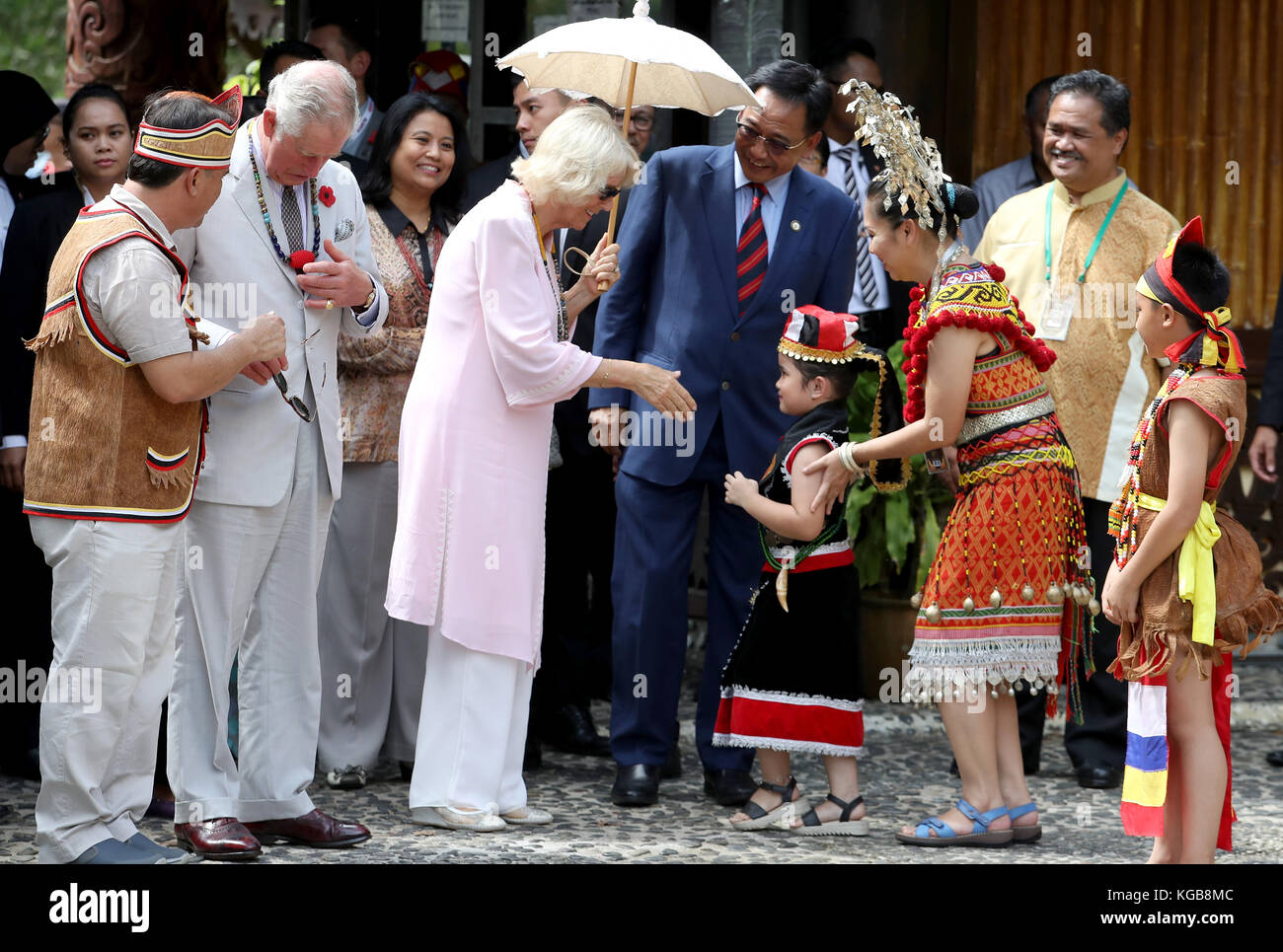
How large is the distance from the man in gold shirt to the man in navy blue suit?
81cm

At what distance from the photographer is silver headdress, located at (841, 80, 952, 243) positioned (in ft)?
15.1

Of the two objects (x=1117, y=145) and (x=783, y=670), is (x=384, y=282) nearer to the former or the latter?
(x=783, y=670)

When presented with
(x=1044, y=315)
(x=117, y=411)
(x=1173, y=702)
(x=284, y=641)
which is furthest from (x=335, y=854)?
(x=1044, y=315)

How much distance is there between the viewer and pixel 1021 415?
15.3 feet

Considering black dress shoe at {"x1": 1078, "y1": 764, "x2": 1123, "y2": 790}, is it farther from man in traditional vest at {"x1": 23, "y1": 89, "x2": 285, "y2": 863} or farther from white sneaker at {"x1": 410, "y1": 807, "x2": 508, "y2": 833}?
man in traditional vest at {"x1": 23, "y1": 89, "x2": 285, "y2": 863}

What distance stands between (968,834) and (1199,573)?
1071 mm

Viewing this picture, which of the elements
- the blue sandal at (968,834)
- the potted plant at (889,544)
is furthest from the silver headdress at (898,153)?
the potted plant at (889,544)

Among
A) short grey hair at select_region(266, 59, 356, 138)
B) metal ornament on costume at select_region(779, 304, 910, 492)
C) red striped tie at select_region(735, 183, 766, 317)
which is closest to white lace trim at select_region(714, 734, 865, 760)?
metal ornament on costume at select_region(779, 304, 910, 492)

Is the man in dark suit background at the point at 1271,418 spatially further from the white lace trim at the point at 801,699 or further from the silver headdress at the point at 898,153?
the white lace trim at the point at 801,699

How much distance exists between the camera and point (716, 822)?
196 inches

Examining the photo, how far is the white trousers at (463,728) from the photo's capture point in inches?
185

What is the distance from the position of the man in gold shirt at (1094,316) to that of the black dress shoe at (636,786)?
1.38 metres

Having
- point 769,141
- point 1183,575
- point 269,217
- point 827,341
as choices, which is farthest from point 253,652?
point 1183,575

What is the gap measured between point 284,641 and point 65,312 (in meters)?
1.09
